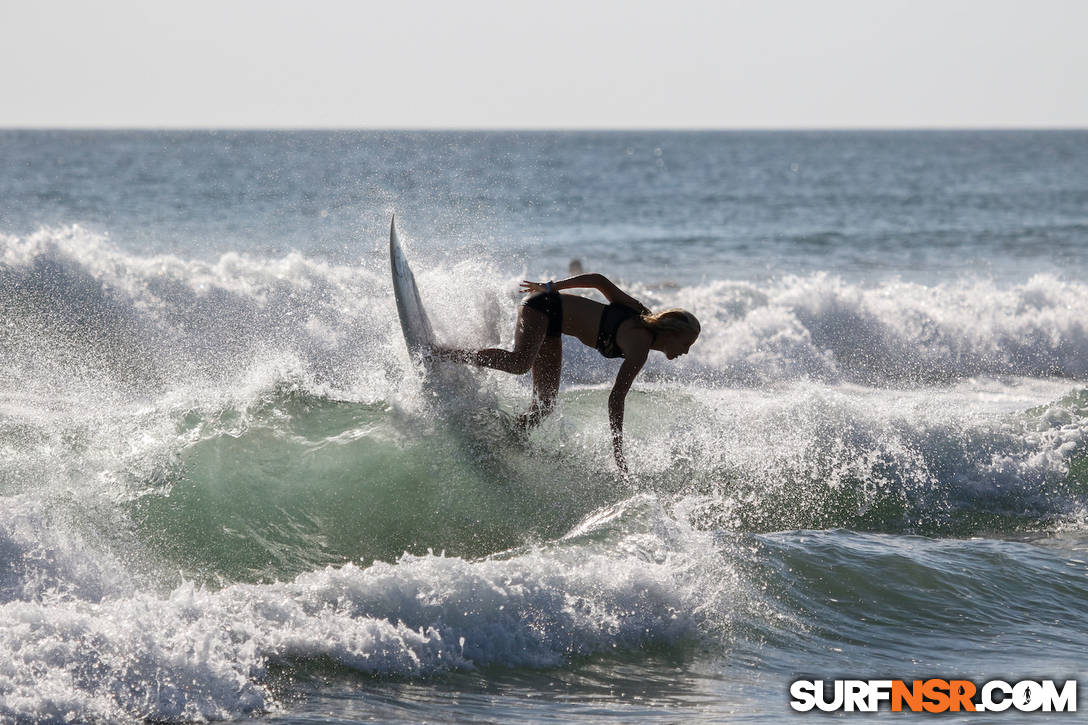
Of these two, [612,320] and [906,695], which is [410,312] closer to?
[612,320]

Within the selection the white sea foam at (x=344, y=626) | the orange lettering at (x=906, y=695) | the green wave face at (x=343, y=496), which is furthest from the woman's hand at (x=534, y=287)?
the orange lettering at (x=906, y=695)

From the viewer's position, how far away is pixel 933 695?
4.93 m

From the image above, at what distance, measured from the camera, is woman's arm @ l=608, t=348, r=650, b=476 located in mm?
6727

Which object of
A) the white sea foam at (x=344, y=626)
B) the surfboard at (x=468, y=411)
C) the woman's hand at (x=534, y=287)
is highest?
the woman's hand at (x=534, y=287)

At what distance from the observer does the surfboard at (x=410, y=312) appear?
23.9 feet

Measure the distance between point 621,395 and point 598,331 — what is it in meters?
0.44

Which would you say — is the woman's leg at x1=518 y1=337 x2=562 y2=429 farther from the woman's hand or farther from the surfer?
the woman's hand

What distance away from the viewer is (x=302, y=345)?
12.4 metres

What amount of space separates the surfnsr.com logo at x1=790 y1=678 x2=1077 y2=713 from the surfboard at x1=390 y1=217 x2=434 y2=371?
3.38 metres

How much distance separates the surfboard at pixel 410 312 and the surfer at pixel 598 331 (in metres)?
0.40

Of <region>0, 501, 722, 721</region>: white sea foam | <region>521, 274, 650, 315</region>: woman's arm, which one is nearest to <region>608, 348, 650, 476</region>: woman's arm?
<region>521, 274, 650, 315</region>: woman's arm

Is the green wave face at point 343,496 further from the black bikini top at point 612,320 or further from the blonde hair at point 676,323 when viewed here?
the blonde hair at point 676,323

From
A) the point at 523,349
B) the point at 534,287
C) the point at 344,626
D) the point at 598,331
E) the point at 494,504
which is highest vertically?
the point at 534,287

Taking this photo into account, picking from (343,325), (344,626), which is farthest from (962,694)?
(343,325)
